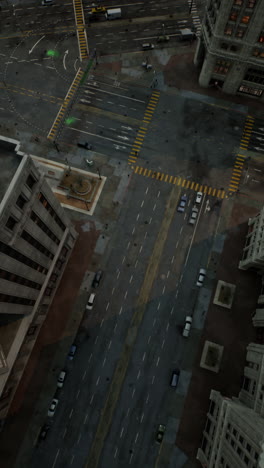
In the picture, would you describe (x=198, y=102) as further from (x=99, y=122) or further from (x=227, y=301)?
(x=227, y=301)

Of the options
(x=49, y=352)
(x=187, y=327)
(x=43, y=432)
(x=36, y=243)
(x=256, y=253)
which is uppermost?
(x=256, y=253)

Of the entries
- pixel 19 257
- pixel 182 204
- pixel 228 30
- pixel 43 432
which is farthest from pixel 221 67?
pixel 43 432

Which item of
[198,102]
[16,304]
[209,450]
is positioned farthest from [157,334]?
[198,102]

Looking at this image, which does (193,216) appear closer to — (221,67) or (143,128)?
(143,128)

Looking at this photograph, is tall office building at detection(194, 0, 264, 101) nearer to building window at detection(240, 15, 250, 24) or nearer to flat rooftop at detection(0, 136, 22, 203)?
building window at detection(240, 15, 250, 24)

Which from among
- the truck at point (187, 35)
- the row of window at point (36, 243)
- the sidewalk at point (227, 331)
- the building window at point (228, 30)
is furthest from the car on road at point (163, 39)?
the row of window at point (36, 243)

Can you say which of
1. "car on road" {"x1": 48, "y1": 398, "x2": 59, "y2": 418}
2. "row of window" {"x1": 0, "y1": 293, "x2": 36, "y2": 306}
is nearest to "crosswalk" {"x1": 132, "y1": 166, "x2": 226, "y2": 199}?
"row of window" {"x1": 0, "y1": 293, "x2": 36, "y2": 306}
